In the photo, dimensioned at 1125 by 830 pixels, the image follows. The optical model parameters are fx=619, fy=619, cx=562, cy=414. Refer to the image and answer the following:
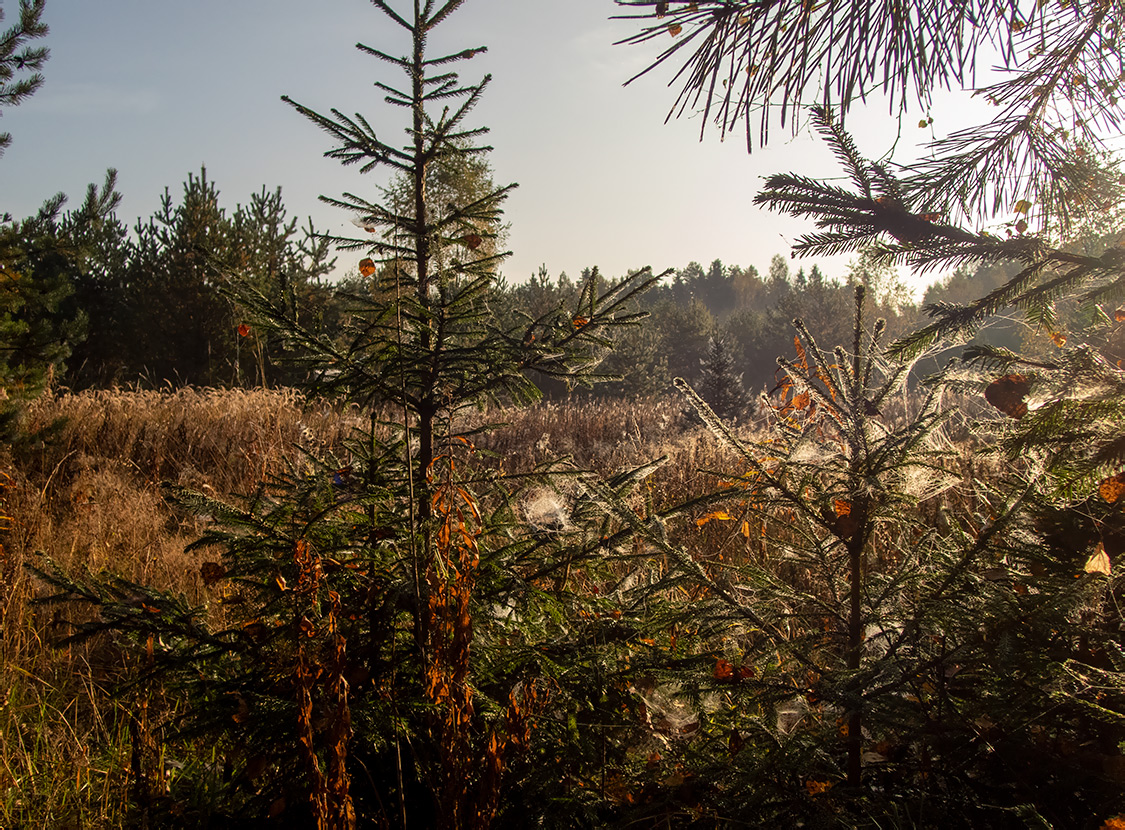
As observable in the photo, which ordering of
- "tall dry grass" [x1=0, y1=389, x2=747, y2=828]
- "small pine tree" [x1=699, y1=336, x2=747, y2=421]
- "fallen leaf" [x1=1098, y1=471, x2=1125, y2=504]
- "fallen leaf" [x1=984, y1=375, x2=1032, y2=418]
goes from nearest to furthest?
"fallen leaf" [x1=1098, y1=471, x2=1125, y2=504]
"fallen leaf" [x1=984, y1=375, x2=1032, y2=418]
"tall dry grass" [x1=0, y1=389, x2=747, y2=828]
"small pine tree" [x1=699, y1=336, x2=747, y2=421]

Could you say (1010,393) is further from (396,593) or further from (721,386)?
(721,386)

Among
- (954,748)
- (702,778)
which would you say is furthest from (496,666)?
(954,748)

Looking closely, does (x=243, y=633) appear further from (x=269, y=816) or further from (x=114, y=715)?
(x=114, y=715)

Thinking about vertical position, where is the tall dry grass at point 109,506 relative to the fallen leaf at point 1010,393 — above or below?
below

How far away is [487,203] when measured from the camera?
7.07 ft

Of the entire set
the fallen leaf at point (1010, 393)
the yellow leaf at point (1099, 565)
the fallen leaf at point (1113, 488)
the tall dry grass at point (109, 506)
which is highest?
the fallen leaf at point (1010, 393)

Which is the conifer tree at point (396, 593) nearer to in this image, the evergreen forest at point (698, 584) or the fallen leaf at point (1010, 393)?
the evergreen forest at point (698, 584)

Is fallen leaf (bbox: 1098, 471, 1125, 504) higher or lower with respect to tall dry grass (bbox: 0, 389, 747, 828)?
higher

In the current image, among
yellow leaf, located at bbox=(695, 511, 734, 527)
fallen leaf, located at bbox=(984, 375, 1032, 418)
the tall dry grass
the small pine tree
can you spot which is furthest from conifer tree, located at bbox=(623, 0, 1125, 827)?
the small pine tree

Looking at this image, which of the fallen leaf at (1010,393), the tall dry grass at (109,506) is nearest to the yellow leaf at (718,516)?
the tall dry grass at (109,506)

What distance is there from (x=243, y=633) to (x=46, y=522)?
4.07m

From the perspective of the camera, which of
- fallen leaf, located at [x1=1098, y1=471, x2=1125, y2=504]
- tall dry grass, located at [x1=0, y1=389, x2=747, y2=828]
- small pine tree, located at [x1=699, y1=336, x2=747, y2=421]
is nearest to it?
fallen leaf, located at [x1=1098, y1=471, x2=1125, y2=504]

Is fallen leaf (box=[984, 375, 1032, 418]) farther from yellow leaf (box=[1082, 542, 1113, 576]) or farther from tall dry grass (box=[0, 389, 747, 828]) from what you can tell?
tall dry grass (box=[0, 389, 747, 828])

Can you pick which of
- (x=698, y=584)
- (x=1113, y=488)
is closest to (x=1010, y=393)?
(x=1113, y=488)
